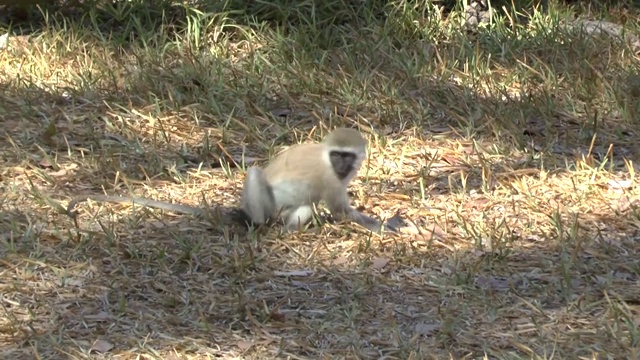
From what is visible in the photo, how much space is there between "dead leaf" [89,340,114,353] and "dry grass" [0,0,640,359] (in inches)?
1.4

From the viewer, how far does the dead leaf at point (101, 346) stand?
4.36 m

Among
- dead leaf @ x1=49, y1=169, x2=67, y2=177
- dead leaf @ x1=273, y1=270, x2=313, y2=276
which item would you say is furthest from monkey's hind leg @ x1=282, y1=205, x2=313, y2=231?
dead leaf @ x1=49, y1=169, x2=67, y2=177

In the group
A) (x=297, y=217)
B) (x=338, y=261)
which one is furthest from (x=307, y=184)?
(x=338, y=261)

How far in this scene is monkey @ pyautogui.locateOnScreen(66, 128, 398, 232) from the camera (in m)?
5.38

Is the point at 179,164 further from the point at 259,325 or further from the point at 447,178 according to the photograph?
the point at 259,325

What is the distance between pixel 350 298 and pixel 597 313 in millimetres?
1039

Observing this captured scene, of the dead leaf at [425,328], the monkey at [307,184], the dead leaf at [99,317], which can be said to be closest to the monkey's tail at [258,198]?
the monkey at [307,184]

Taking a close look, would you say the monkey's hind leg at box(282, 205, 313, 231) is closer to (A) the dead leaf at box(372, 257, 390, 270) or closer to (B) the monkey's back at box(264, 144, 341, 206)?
(B) the monkey's back at box(264, 144, 341, 206)

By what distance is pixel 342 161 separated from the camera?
5375mm

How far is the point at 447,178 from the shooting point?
6266mm

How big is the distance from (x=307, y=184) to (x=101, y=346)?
146 centimetres

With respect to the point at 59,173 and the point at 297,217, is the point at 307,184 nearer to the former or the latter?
the point at 297,217

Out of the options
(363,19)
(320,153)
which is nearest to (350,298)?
(320,153)

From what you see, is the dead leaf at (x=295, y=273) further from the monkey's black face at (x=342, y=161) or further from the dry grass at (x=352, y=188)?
the monkey's black face at (x=342, y=161)
